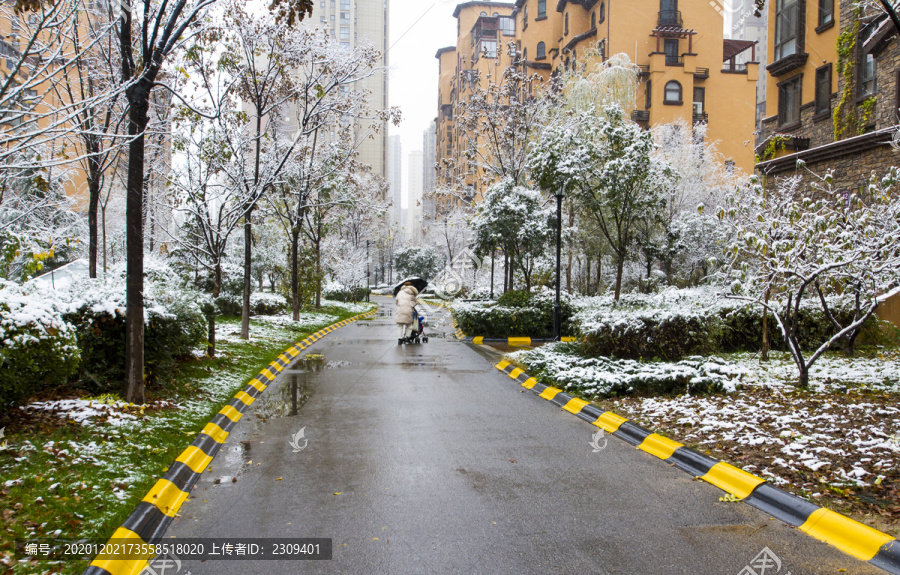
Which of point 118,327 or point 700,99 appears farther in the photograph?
point 700,99

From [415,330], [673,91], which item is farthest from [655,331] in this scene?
[673,91]

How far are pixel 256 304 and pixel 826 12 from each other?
25.0 metres

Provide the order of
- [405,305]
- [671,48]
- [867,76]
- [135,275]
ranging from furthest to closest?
[671,48] < [867,76] < [405,305] < [135,275]

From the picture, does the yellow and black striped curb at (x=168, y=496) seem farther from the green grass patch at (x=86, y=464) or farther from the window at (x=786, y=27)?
the window at (x=786, y=27)

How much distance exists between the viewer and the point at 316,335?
63.9 feet

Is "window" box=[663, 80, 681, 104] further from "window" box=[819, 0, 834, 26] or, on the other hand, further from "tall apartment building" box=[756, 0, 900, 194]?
"window" box=[819, 0, 834, 26]

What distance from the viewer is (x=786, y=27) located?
24.1m

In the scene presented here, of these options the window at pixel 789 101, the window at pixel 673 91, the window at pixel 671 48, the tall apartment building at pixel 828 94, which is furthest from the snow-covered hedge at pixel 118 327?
the window at pixel 671 48

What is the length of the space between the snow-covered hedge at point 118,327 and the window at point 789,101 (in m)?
24.3

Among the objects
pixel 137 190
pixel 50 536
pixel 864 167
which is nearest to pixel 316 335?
pixel 137 190

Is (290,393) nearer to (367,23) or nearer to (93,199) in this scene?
(93,199)

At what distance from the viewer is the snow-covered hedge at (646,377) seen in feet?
28.0

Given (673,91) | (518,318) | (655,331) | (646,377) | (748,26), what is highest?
(748,26)

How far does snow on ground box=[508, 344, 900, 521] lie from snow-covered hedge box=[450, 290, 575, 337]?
7.35 m
